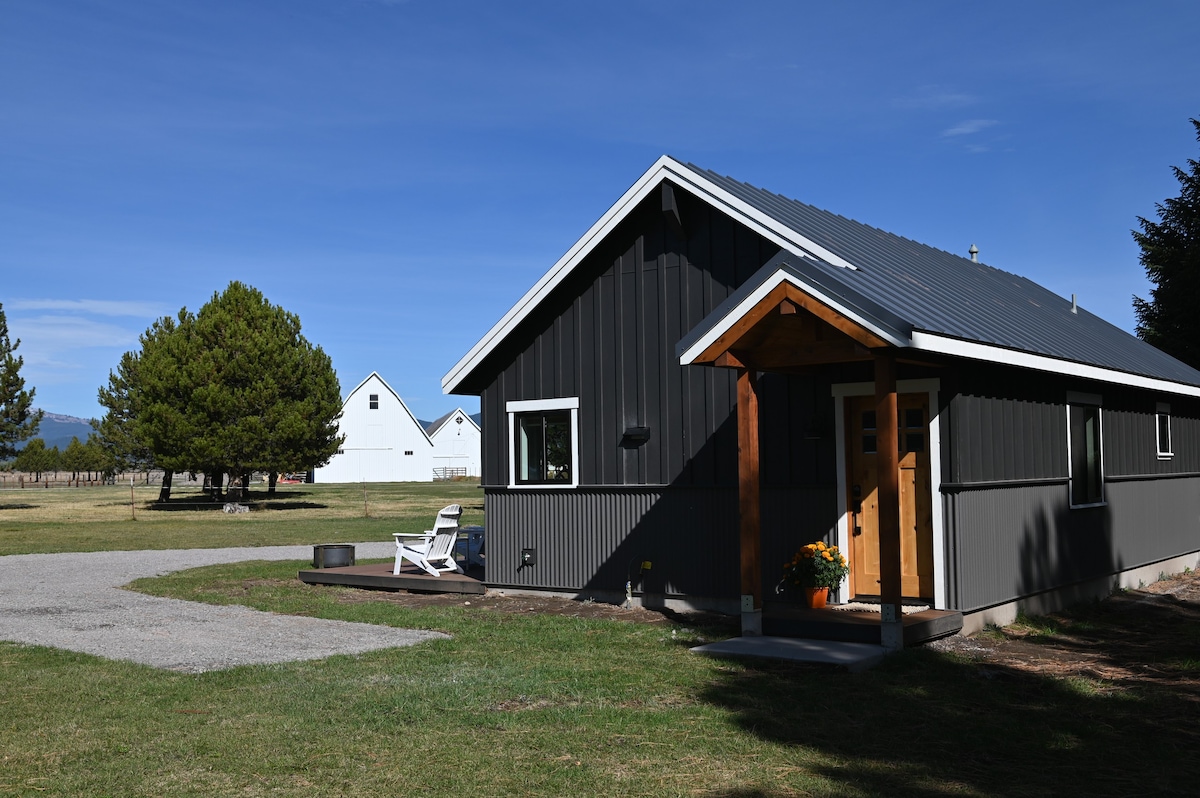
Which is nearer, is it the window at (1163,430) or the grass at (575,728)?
the grass at (575,728)

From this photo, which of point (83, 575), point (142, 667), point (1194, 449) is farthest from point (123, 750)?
point (1194, 449)

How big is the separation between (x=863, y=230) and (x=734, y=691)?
872 cm

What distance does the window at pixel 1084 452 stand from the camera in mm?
14008

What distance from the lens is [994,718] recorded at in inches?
308

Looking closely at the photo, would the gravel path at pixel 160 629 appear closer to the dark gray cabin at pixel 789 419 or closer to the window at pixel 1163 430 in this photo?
the dark gray cabin at pixel 789 419

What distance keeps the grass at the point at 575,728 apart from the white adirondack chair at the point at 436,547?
234 inches

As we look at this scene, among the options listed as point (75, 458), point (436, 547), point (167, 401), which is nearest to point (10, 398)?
point (167, 401)

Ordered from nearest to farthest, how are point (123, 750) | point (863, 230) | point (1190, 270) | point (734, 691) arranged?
point (123, 750)
point (734, 691)
point (863, 230)
point (1190, 270)

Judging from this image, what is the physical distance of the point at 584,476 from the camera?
14555 mm

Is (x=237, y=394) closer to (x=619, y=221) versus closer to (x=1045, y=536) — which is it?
(x=619, y=221)

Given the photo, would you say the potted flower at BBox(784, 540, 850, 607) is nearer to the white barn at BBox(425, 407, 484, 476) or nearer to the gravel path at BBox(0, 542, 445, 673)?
the gravel path at BBox(0, 542, 445, 673)

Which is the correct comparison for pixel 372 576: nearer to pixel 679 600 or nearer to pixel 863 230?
pixel 679 600

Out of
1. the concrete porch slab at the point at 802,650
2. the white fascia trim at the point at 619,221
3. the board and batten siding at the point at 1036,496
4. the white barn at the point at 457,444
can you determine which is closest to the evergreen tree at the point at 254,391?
the white fascia trim at the point at 619,221

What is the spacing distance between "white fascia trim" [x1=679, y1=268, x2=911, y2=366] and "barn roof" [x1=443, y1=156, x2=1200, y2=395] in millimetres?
10
